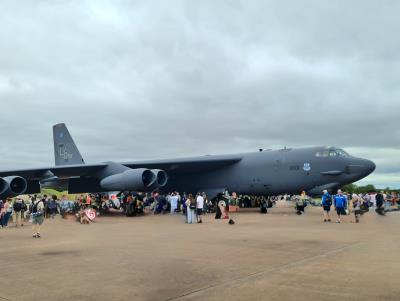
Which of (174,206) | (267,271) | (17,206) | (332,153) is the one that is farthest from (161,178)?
(267,271)

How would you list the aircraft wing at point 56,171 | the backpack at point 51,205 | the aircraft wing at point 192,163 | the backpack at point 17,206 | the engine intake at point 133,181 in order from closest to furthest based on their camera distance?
the backpack at point 17,206 < the engine intake at point 133,181 < the backpack at point 51,205 < the aircraft wing at point 56,171 < the aircraft wing at point 192,163

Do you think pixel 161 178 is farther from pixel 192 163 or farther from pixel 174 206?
pixel 192 163

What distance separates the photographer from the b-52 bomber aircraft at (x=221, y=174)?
1886cm

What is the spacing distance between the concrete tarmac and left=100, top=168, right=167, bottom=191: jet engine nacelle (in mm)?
8682

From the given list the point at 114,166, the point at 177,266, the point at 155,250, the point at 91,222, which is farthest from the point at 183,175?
the point at 177,266

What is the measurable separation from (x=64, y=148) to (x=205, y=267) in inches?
970

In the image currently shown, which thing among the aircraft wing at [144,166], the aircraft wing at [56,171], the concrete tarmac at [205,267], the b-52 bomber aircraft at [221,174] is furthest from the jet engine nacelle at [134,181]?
the concrete tarmac at [205,267]

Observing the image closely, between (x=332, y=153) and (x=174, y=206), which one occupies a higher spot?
(x=332, y=153)

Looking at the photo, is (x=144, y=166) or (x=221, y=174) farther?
A: (x=144, y=166)

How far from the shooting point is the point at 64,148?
Answer: 29.2 m

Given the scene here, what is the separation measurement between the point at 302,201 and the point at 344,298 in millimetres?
16204

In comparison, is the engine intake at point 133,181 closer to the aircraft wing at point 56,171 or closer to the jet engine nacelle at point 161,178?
the jet engine nacelle at point 161,178

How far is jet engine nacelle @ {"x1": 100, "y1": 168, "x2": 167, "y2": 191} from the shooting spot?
770 inches

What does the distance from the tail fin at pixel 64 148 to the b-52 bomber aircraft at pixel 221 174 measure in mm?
3356
